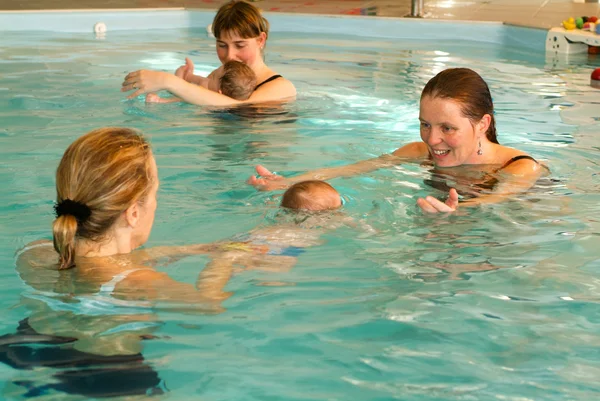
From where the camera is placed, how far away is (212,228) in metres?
4.16

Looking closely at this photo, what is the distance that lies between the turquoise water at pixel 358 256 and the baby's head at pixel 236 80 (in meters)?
0.24

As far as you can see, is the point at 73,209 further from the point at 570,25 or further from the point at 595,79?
the point at 570,25

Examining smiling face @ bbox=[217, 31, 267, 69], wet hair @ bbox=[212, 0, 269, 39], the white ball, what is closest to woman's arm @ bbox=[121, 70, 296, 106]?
smiling face @ bbox=[217, 31, 267, 69]

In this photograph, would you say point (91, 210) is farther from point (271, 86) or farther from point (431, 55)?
point (431, 55)

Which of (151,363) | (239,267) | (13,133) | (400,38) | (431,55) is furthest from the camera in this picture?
(400,38)

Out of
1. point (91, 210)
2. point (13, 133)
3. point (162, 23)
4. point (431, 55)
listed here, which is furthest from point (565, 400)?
point (162, 23)

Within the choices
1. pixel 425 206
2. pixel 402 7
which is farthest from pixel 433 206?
pixel 402 7

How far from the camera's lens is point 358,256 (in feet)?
12.2

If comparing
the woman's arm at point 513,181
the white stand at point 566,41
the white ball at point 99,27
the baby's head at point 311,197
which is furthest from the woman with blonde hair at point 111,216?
the white ball at point 99,27

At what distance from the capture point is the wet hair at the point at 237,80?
6.63 metres

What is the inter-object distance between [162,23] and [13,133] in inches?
288

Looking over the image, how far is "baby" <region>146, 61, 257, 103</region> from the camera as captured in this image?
6633 mm

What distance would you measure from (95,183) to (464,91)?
2243mm

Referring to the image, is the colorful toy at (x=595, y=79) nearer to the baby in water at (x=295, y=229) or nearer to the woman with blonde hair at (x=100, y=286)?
the baby in water at (x=295, y=229)
